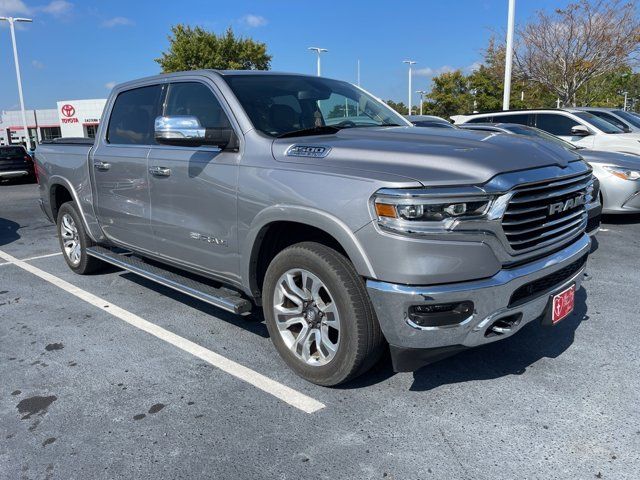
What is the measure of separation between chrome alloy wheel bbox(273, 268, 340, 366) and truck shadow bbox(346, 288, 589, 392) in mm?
318

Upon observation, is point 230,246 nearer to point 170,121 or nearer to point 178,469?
point 170,121

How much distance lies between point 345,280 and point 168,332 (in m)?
1.98

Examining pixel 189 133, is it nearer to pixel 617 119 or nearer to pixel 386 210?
pixel 386 210

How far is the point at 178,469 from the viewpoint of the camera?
2545mm

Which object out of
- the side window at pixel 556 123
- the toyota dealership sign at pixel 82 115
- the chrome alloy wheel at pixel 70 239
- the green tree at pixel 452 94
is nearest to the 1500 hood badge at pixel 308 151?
the chrome alloy wheel at pixel 70 239

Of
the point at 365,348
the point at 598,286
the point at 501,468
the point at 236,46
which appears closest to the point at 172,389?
the point at 365,348

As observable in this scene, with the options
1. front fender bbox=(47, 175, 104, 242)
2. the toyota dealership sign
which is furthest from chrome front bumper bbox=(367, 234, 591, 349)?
the toyota dealership sign

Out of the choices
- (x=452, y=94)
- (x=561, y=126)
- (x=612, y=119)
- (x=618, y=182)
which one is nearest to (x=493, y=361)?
(x=618, y=182)

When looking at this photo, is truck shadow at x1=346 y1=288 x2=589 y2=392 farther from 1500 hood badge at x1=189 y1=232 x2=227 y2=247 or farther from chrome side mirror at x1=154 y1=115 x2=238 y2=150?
chrome side mirror at x1=154 y1=115 x2=238 y2=150

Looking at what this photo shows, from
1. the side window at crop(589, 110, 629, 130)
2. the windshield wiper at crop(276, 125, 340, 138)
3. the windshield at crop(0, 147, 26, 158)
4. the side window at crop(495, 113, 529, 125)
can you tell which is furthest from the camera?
the windshield at crop(0, 147, 26, 158)

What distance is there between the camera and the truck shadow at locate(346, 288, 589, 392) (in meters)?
3.33

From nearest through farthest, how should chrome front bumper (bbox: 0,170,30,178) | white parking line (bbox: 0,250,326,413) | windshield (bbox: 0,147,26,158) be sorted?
1. white parking line (bbox: 0,250,326,413)
2. chrome front bumper (bbox: 0,170,30,178)
3. windshield (bbox: 0,147,26,158)

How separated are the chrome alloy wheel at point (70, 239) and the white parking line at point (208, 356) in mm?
310

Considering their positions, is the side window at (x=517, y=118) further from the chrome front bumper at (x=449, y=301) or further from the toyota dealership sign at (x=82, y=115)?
the toyota dealership sign at (x=82, y=115)
